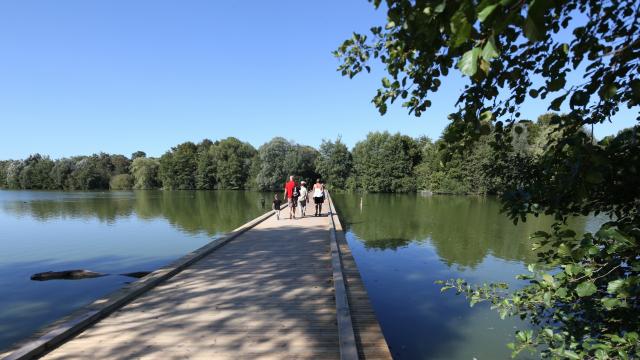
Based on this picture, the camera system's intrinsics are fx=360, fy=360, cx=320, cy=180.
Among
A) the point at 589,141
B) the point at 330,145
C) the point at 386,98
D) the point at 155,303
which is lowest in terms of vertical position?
the point at 155,303

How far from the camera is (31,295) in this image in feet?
26.2

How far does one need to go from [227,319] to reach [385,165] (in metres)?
48.3

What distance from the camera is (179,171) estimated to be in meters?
67.2

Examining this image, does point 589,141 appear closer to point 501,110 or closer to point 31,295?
point 501,110

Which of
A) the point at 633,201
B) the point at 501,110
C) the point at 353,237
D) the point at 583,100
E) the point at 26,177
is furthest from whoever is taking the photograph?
the point at 26,177

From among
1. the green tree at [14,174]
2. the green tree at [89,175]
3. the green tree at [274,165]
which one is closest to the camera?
the green tree at [274,165]

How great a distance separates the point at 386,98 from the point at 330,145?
50.8 metres

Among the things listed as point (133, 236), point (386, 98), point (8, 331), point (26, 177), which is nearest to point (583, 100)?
point (386, 98)

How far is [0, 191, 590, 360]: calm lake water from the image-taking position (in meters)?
6.13

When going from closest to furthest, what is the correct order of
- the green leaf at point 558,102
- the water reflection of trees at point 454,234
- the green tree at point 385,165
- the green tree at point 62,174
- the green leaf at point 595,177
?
the green leaf at point 595,177, the green leaf at point 558,102, the water reflection of trees at point 454,234, the green tree at point 385,165, the green tree at point 62,174

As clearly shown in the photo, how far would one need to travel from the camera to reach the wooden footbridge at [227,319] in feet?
11.3

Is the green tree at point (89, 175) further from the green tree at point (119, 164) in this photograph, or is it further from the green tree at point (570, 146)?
the green tree at point (570, 146)

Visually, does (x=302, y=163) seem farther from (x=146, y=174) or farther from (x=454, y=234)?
(x=146, y=174)

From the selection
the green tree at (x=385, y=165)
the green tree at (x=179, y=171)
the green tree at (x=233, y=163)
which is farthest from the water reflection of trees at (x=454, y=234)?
the green tree at (x=179, y=171)
